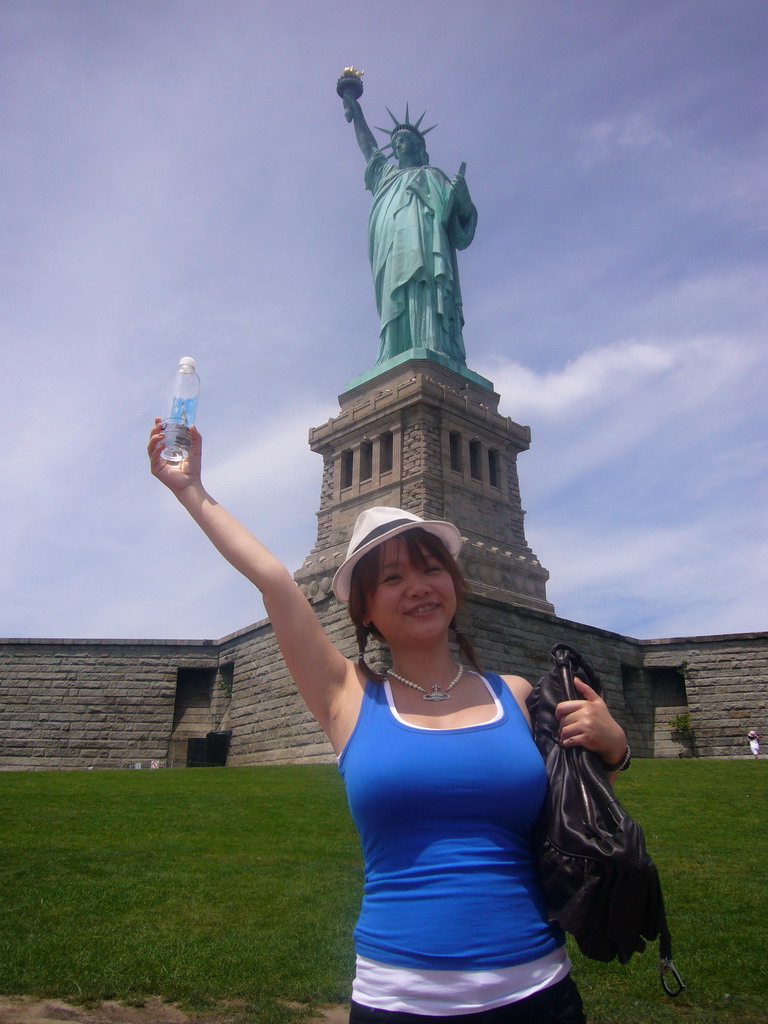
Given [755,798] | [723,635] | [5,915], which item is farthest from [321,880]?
[723,635]

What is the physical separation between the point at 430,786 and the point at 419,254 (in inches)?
1038

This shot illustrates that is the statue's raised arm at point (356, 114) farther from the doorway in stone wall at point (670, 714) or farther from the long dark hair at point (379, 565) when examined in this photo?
the long dark hair at point (379, 565)

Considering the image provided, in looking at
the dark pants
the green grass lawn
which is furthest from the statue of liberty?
the dark pants

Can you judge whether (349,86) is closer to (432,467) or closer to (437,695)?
(432,467)

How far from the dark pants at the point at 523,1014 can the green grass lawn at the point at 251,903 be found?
279cm

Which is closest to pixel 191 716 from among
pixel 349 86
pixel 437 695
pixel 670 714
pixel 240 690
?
pixel 240 690

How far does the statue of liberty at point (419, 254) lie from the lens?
86.4 feet

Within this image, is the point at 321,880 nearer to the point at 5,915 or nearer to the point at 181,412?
the point at 5,915

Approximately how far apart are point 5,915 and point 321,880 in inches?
101

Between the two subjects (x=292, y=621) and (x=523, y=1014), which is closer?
(x=523, y=1014)

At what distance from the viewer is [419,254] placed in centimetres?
2645

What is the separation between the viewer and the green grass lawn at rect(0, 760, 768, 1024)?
4500 millimetres

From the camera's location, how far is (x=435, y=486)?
72.8 ft

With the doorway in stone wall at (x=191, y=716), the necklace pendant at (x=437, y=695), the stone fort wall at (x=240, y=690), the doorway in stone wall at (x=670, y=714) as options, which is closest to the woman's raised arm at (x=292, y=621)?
the necklace pendant at (x=437, y=695)
